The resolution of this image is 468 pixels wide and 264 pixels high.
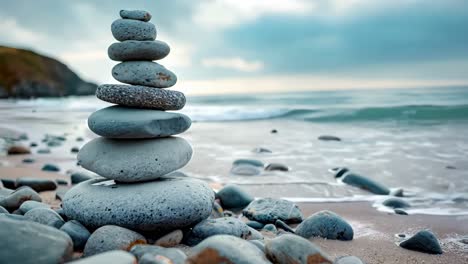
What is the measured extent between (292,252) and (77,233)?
5.82 feet

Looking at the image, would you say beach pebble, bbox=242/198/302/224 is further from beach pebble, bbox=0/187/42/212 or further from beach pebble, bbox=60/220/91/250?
beach pebble, bbox=0/187/42/212

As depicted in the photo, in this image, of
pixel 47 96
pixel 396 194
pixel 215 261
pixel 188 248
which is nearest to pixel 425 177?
pixel 396 194

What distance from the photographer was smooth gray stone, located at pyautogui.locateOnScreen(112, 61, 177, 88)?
405 cm

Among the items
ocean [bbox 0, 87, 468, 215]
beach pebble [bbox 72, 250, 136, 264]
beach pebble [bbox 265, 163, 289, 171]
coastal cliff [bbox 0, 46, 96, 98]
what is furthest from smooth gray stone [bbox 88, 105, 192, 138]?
coastal cliff [bbox 0, 46, 96, 98]

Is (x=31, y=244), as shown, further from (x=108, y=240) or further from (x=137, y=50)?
(x=137, y=50)

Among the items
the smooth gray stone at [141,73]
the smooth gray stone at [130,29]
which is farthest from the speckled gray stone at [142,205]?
the smooth gray stone at [130,29]

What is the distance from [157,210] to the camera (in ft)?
11.4

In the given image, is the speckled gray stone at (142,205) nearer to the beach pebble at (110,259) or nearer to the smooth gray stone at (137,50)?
the beach pebble at (110,259)

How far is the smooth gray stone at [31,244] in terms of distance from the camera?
7.99ft

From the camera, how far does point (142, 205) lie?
3.48 m

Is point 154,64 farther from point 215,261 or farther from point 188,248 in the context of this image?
point 215,261

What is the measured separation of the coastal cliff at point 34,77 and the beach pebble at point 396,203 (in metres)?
63.5

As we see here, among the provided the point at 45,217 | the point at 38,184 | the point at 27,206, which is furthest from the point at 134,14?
the point at 38,184

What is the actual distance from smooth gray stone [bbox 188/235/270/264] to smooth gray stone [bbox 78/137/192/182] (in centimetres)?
128
